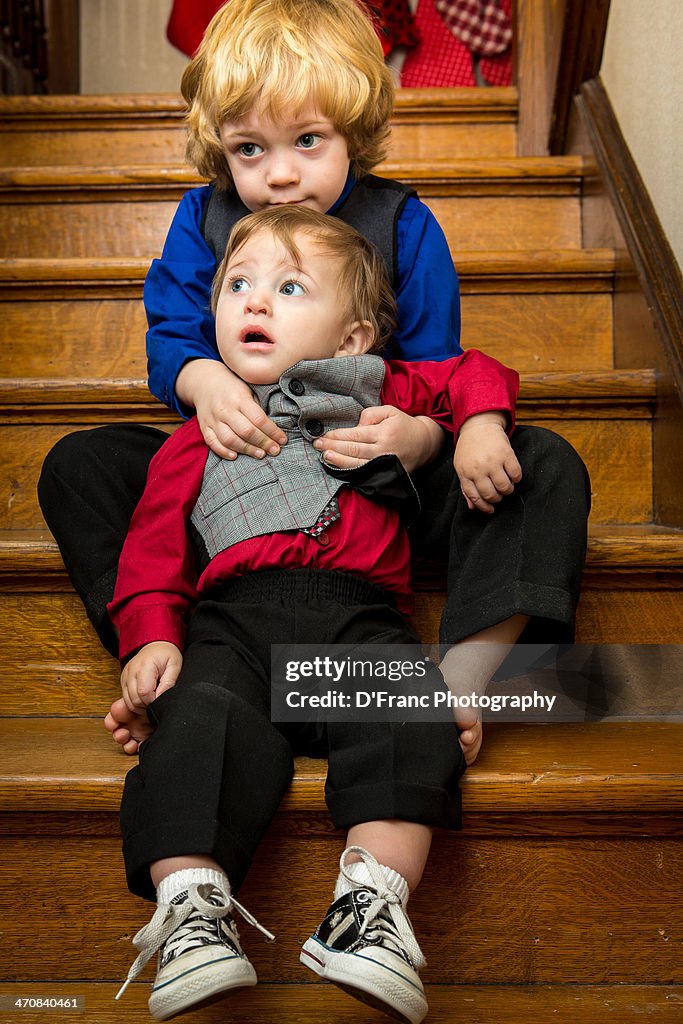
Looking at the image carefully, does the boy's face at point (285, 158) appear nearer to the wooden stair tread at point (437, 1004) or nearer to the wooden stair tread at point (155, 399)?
the wooden stair tread at point (155, 399)

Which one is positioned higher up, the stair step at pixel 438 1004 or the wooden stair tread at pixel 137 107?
the wooden stair tread at pixel 137 107

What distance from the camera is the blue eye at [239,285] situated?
1030 millimetres

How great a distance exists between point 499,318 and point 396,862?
1.00 metres

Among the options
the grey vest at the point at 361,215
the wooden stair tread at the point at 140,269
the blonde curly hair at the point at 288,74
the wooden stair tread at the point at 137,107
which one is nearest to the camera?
the blonde curly hair at the point at 288,74

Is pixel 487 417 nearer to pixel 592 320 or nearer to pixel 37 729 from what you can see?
pixel 37 729

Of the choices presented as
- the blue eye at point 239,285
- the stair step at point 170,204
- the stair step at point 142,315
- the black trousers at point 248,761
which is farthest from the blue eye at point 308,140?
the stair step at point 170,204

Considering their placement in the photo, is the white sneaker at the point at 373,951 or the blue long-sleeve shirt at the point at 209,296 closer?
the white sneaker at the point at 373,951

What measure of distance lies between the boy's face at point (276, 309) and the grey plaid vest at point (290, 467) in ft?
0.09

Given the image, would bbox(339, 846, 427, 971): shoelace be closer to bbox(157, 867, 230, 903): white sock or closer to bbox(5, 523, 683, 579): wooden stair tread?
bbox(157, 867, 230, 903): white sock

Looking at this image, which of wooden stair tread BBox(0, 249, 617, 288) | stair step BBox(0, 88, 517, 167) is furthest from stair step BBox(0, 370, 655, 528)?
stair step BBox(0, 88, 517, 167)

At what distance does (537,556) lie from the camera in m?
0.91

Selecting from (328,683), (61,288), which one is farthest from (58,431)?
(328,683)

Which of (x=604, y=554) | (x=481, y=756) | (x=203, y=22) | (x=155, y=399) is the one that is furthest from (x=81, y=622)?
(x=203, y=22)

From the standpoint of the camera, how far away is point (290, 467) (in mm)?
988
